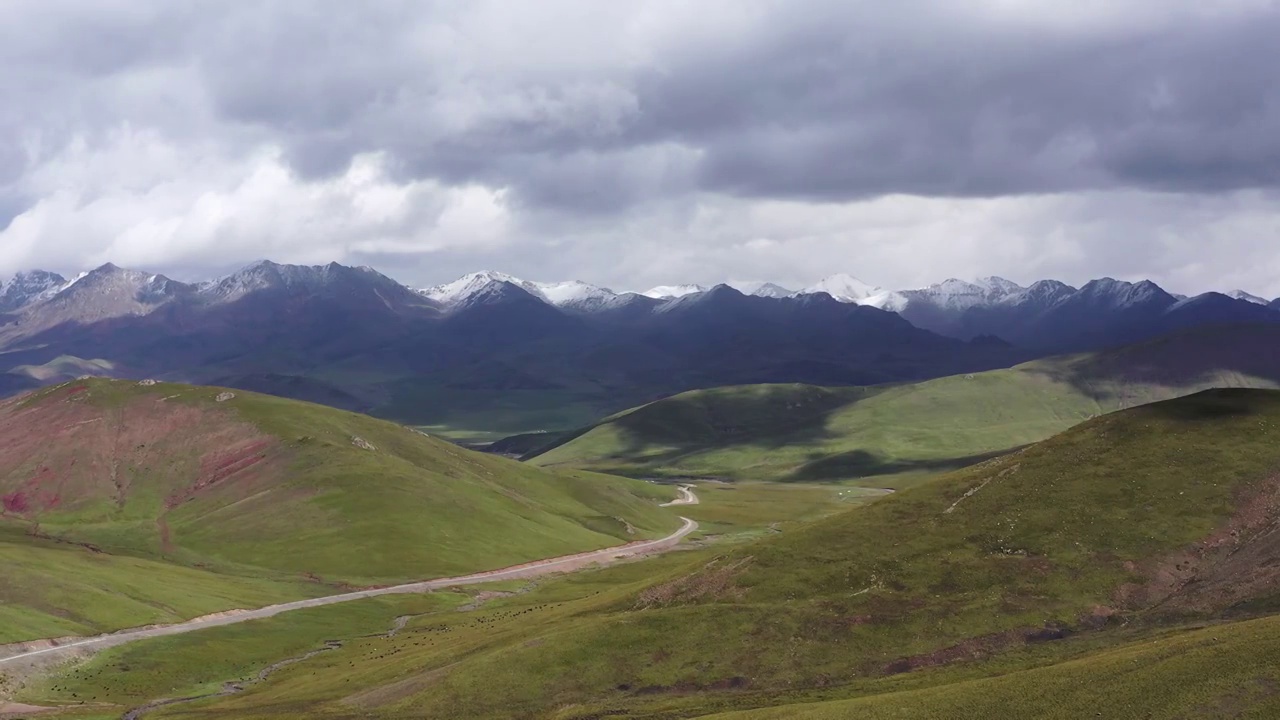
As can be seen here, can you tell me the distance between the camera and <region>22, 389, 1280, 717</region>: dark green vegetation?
3049 inches

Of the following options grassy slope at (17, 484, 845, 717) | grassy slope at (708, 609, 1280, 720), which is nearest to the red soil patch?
grassy slope at (708, 609, 1280, 720)

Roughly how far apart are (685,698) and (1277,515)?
6046cm

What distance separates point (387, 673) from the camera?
101938mm

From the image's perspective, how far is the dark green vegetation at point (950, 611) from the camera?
254 feet

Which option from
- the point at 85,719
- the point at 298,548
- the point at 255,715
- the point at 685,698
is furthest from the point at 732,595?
the point at 298,548

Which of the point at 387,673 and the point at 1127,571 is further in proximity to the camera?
the point at 387,673

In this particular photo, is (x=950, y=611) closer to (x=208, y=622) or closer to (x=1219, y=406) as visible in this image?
(x=1219, y=406)

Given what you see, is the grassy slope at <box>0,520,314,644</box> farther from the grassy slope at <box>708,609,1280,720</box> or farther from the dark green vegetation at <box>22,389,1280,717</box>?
the grassy slope at <box>708,609,1280,720</box>

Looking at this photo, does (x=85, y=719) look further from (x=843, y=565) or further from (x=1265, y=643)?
(x=1265, y=643)

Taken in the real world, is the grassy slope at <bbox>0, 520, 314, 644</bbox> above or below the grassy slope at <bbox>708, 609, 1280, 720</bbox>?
above

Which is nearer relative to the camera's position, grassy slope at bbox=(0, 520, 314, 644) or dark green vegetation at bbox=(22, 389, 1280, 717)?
dark green vegetation at bbox=(22, 389, 1280, 717)

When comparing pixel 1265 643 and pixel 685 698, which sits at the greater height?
pixel 1265 643

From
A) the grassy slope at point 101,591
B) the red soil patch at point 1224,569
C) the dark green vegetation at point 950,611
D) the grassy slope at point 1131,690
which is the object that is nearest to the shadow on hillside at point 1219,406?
the dark green vegetation at point 950,611

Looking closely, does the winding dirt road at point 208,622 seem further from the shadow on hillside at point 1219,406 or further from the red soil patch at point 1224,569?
the shadow on hillside at point 1219,406
